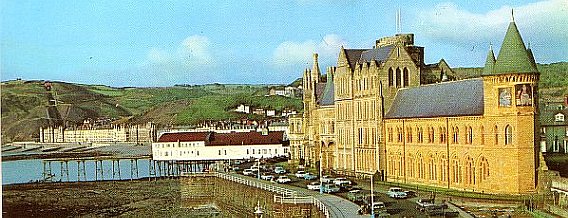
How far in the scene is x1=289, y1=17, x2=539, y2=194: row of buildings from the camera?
76.1 ft

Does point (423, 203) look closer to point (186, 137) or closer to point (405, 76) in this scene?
point (405, 76)

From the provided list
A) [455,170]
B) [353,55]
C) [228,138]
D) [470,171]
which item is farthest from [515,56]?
[228,138]

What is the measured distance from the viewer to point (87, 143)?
75562 mm

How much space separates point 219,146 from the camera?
2018 inches

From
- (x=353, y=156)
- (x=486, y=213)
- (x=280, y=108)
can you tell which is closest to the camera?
(x=486, y=213)

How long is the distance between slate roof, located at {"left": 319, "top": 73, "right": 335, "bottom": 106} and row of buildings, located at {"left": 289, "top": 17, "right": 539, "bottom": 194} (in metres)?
0.08

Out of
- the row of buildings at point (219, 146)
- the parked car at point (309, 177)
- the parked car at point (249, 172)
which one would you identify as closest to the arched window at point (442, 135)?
the parked car at point (309, 177)

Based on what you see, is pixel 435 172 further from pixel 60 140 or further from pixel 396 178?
pixel 60 140

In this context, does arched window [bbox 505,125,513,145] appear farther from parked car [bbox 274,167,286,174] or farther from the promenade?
parked car [bbox 274,167,286,174]

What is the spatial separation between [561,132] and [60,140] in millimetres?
44998

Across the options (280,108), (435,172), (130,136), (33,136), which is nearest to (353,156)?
(435,172)

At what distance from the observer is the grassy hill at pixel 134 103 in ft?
152

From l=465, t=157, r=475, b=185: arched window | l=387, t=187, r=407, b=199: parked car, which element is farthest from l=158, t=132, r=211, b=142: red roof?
l=465, t=157, r=475, b=185: arched window

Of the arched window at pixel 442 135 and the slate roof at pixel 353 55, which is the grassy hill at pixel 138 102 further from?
the arched window at pixel 442 135
